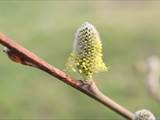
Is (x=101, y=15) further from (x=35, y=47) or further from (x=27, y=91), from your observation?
(x=27, y=91)

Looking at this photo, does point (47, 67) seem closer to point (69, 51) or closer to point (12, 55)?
point (12, 55)

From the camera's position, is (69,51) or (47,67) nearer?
(47,67)

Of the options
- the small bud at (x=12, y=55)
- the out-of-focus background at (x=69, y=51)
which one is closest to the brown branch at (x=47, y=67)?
the small bud at (x=12, y=55)

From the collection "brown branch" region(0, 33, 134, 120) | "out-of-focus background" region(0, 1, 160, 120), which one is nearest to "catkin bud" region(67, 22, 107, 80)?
"brown branch" region(0, 33, 134, 120)

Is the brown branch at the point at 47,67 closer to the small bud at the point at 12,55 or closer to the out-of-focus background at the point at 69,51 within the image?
the small bud at the point at 12,55

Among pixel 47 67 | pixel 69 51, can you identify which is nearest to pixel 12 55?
pixel 47 67
